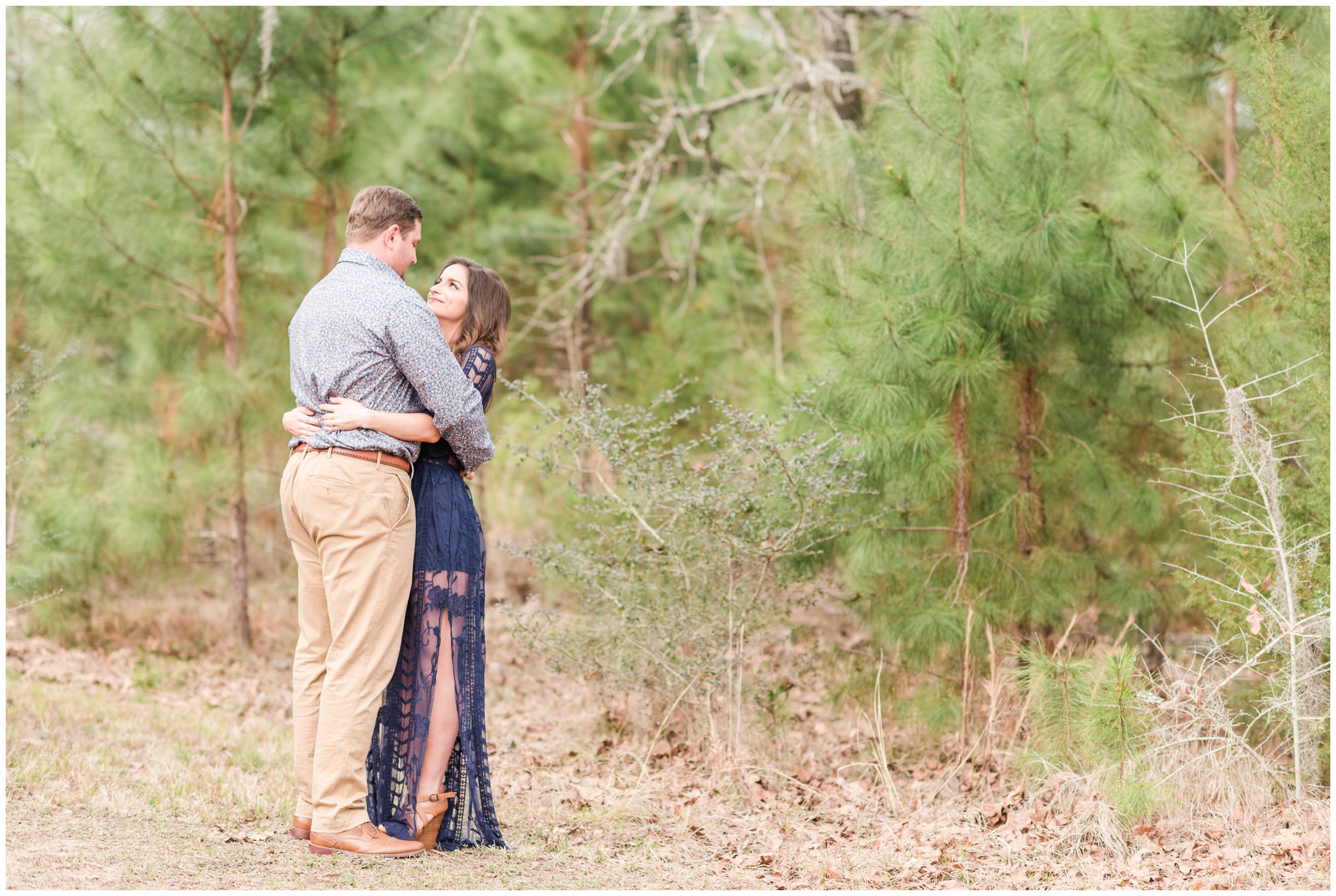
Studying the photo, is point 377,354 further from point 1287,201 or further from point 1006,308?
point 1287,201

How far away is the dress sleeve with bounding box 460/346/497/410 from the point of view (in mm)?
3324

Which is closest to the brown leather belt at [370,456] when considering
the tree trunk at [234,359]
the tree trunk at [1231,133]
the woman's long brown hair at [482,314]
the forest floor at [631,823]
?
the woman's long brown hair at [482,314]

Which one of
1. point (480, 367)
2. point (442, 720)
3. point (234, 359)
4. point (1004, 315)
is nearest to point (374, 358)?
point (480, 367)

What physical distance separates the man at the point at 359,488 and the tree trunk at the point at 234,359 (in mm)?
4456

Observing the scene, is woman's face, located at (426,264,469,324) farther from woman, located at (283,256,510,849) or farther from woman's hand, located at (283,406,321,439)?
woman's hand, located at (283,406,321,439)

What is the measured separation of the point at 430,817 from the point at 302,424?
48.1 inches

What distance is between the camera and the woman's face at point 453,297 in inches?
133

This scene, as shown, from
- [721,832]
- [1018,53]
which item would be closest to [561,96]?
[1018,53]

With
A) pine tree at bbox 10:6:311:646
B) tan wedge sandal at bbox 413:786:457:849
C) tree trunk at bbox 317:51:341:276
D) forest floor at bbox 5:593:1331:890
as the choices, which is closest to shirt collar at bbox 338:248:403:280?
tan wedge sandal at bbox 413:786:457:849

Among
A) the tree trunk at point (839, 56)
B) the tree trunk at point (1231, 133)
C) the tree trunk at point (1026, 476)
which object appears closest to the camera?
the tree trunk at point (1026, 476)

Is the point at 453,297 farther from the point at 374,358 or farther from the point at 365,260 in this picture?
the point at 374,358

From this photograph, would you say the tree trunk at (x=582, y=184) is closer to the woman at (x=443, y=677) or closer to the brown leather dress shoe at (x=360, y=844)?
the woman at (x=443, y=677)

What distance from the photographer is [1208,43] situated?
5332 mm

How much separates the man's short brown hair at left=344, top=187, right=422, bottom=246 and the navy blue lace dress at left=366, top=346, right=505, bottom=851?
0.46m
